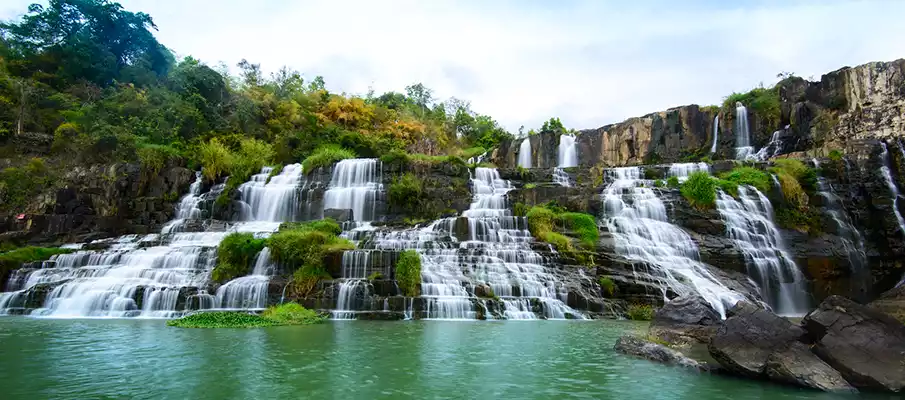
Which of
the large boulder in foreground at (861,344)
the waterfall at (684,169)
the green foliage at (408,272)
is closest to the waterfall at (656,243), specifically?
the waterfall at (684,169)

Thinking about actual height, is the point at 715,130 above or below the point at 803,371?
above

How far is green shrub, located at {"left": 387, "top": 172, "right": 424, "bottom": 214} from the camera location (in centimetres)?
2277

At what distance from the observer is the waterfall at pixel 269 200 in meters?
22.9

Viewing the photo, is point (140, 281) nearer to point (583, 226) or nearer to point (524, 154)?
point (583, 226)

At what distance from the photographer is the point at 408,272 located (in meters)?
14.1

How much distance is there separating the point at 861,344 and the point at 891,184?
19.5 m

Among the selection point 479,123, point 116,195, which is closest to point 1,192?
point 116,195

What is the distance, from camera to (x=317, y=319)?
11984 millimetres

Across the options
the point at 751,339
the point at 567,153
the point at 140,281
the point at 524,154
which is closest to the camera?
the point at 751,339

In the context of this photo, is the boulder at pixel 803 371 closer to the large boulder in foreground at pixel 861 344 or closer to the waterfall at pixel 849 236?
the large boulder in foreground at pixel 861 344

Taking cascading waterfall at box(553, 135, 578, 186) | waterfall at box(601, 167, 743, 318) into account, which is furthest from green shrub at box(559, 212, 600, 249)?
cascading waterfall at box(553, 135, 578, 186)

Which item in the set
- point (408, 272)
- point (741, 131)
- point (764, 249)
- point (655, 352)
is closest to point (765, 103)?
point (741, 131)

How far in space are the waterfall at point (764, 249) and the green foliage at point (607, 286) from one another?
544 cm

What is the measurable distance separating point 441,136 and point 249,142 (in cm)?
1724
